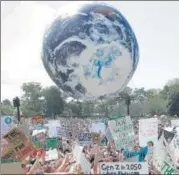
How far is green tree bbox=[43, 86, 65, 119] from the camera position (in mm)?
80562

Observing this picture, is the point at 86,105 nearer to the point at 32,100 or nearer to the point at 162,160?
the point at 32,100

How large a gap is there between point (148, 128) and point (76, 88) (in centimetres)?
695

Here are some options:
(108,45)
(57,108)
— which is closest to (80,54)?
(108,45)

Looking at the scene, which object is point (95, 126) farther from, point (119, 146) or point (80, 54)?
point (80, 54)

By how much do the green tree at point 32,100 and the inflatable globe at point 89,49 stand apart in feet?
250

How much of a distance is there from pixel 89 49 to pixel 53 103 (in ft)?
241

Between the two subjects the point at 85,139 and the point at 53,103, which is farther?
the point at 53,103

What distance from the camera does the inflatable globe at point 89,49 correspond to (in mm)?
7871

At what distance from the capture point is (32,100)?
3469 inches

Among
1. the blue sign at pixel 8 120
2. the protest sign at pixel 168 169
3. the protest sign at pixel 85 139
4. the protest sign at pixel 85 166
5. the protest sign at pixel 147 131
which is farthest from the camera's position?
the protest sign at pixel 85 139

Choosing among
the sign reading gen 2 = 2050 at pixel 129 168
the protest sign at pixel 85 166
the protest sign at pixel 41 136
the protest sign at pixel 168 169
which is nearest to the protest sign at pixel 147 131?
the protest sign at pixel 168 169

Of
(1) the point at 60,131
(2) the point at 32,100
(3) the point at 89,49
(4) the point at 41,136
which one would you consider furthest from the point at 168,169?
(2) the point at 32,100

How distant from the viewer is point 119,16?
8.05 m

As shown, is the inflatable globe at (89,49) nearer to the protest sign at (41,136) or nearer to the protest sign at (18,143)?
the protest sign at (18,143)
